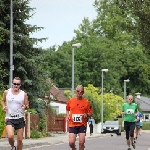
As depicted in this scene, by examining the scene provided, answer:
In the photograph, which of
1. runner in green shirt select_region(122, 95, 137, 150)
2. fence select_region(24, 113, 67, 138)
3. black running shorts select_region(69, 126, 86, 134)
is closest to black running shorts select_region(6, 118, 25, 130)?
black running shorts select_region(69, 126, 86, 134)

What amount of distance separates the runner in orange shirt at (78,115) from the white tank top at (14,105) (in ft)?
4.93

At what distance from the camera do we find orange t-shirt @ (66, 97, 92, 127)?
17031 mm

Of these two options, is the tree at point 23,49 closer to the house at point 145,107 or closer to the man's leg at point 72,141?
the man's leg at point 72,141

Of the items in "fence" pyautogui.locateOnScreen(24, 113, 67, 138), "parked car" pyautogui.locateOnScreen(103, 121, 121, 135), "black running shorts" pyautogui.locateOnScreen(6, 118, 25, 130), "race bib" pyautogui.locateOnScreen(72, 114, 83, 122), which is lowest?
"parked car" pyautogui.locateOnScreen(103, 121, 121, 135)

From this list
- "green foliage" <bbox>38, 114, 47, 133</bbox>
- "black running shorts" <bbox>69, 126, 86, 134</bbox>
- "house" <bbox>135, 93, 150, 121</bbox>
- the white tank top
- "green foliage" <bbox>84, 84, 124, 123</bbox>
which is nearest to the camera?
the white tank top

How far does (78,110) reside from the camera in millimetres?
17031

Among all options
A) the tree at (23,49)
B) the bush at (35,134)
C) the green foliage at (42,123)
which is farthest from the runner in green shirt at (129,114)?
the green foliage at (42,123)

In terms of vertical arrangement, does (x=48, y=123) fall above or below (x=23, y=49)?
below

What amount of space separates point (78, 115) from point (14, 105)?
178 cm

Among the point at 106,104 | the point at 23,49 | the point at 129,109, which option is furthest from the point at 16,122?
the point at 106,104

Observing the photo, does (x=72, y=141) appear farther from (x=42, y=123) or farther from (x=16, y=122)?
(x=42, y=123)

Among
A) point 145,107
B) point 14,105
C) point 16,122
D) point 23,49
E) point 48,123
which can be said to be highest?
point 23,49

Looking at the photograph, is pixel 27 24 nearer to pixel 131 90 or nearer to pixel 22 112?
pixel 22 112

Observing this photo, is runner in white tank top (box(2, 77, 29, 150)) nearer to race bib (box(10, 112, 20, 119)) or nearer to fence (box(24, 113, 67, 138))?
race bib (box(10, 112, 20, 119))
